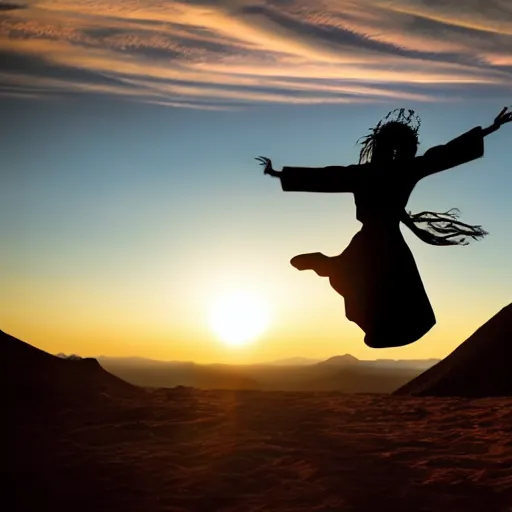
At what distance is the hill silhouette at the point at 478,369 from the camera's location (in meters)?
15.8

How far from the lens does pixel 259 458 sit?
310 inches

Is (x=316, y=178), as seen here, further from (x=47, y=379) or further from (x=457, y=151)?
(x=47, y=379)

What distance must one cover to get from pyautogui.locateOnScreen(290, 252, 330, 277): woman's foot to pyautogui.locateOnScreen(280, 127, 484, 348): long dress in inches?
9.8

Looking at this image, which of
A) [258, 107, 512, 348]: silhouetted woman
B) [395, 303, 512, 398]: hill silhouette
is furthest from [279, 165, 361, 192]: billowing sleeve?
[395, 303, 512, 398]: hill silhouette

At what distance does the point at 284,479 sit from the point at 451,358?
40.0 ft

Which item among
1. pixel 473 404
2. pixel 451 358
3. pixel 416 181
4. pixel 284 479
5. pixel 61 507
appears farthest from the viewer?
pixel 451 358

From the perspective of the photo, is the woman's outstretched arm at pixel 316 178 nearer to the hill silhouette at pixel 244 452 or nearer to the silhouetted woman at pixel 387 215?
the silhouetted woman at pixel 387 215

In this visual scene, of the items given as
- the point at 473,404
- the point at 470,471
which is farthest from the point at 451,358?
the point at 470,471

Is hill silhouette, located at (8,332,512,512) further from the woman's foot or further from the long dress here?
the woman's foot

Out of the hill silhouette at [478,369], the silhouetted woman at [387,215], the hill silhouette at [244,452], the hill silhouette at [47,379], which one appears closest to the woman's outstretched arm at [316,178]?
the silhouetted woman at [387,215]

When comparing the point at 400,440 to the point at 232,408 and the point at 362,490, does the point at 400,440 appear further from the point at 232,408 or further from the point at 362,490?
the point at 232,408

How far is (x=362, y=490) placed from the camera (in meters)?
6.84

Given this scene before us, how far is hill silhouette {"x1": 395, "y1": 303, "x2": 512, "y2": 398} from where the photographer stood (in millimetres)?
15805

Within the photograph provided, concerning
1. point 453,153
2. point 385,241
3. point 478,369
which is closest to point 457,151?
point 453,153
